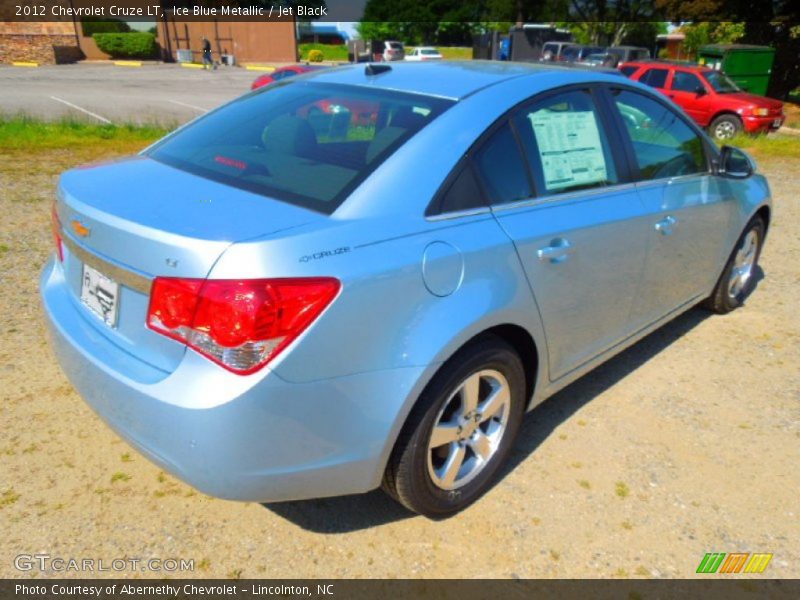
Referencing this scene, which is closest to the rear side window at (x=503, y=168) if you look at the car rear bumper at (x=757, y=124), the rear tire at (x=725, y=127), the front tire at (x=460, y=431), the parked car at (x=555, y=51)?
the front tire at (x=460, y=431)

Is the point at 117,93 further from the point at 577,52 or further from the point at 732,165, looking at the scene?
the point at 732,165

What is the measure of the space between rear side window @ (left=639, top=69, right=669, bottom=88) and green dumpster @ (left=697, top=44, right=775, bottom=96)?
17.7ft

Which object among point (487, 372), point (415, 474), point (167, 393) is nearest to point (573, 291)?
point (487, 372)

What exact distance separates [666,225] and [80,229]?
105 inches

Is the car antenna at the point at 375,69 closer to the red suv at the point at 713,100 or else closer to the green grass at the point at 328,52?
the red suv at the point at 713,100

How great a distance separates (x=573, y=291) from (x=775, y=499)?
122 cm

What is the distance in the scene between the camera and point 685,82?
575 inches

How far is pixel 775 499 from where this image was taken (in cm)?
268

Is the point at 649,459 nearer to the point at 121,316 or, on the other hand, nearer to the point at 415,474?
the point at 415,474

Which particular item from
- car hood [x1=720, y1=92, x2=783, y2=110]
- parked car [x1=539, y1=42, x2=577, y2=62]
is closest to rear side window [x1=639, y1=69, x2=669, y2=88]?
car hood [x1=720, y1=92, x2=783, y2=110]

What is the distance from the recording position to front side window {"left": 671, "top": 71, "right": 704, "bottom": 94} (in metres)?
14.4

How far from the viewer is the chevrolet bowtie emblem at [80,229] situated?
2150 mm

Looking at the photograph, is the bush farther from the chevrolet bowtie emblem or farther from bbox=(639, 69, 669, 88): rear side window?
the chevrolet bowtie emblem

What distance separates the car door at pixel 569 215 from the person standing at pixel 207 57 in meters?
38.6
